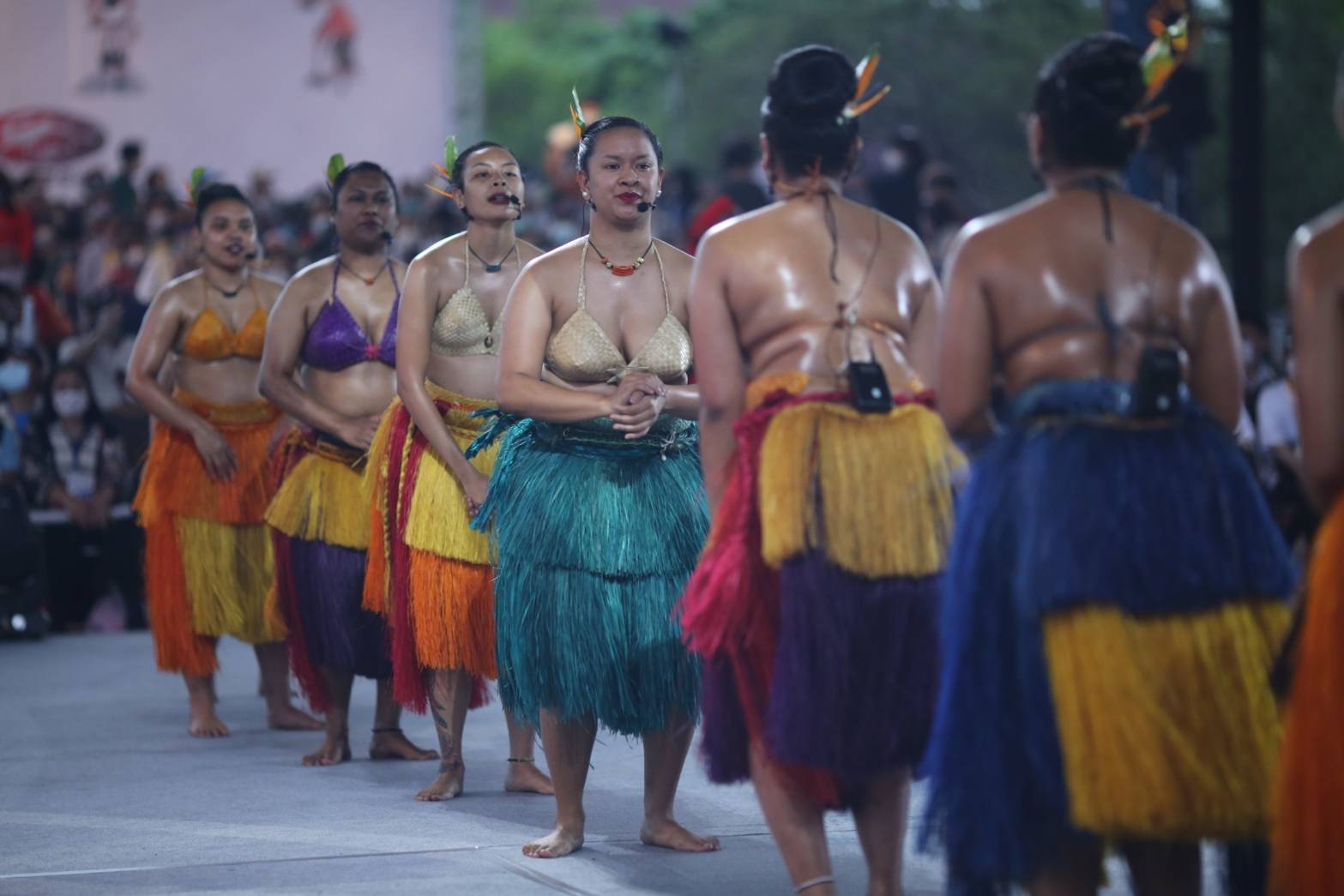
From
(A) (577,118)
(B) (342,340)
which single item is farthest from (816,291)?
(B) (342,340)

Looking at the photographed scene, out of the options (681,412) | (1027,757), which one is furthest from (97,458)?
(1027,757)

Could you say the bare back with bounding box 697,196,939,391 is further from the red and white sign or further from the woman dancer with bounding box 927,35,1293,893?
the red and white sign

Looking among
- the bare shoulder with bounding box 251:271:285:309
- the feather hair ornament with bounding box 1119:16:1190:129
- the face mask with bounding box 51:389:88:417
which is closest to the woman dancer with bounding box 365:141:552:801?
the bare shoulder with bounding box 251:271:285:309

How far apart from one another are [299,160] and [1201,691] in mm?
19216

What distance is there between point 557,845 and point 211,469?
100 inches

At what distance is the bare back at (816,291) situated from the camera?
3.49m

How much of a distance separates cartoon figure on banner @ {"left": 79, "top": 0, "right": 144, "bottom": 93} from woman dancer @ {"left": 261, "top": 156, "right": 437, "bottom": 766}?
15.3 metres

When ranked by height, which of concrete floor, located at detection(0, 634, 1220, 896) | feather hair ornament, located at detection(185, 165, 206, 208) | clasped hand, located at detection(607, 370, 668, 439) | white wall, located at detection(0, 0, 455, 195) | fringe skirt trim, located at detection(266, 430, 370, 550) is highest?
white wall, located at detection(0, 0, 455, 195)

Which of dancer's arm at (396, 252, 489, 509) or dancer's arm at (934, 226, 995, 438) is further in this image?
dancer's arm at (396, 252, 489, 509)

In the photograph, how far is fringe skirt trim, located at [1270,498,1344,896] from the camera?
269cm

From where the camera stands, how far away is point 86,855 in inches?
177

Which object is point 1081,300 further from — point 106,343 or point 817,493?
point 106,343

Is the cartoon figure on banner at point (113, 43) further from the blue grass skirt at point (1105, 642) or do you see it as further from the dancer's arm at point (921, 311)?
the blue grass skirt at point (1105, 642)

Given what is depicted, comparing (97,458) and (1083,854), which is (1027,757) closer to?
(1083,854)
